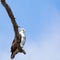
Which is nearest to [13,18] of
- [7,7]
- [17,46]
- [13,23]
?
[13,23]

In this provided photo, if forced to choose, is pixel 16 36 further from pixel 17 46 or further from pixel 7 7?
pixel 7 7

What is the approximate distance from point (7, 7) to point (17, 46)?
0.89m

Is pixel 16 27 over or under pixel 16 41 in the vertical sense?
over

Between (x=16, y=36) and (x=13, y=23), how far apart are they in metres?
0.36

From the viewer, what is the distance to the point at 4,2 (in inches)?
83.9

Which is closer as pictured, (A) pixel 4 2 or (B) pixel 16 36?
(A) pixel 4 2

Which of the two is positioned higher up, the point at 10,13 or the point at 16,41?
the point at 10,13

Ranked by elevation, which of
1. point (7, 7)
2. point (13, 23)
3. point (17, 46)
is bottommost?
point (17, 46)

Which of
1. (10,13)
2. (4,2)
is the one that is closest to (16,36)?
(10,13)

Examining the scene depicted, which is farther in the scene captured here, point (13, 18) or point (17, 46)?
point (17, 46)

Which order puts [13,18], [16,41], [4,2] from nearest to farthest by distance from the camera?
[4,2]
[13,18]
[16,41]

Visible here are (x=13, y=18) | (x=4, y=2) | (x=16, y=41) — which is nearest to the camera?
(x=4, y=2)

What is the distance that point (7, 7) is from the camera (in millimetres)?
2168

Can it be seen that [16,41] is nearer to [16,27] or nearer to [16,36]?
[16,36]
